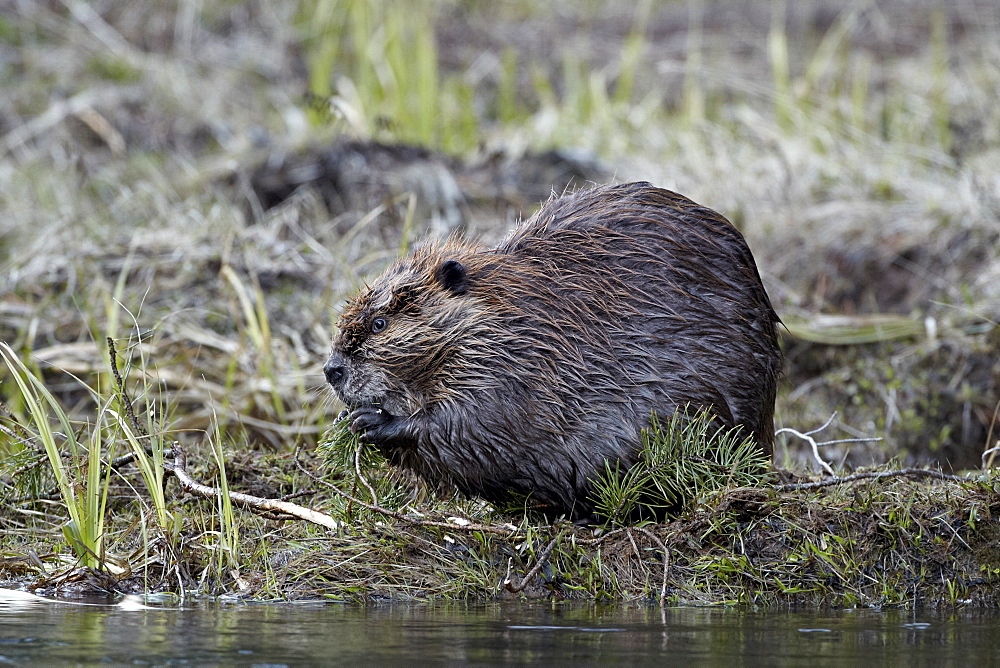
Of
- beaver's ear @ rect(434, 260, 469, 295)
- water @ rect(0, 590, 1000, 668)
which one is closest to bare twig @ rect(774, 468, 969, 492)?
water @ rect(0, 590, 1000, 668)

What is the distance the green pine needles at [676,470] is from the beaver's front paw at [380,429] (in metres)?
0.51

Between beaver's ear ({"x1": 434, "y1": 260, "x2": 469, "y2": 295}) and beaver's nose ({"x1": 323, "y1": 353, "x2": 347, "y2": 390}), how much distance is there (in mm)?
340

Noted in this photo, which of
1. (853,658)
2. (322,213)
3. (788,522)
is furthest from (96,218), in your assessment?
(853,658)

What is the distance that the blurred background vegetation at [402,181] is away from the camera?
501 centimetres

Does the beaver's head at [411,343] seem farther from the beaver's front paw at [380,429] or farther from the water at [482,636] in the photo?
the water at [482,636]

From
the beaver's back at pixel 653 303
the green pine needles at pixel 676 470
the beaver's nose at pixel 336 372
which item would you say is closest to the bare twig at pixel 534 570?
the green pine needles at pixel 676 470

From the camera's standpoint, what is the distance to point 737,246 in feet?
11.3

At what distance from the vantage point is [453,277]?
10.9 feet

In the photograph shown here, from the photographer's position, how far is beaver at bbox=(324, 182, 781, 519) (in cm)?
314

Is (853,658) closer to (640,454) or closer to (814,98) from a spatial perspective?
(640,454)

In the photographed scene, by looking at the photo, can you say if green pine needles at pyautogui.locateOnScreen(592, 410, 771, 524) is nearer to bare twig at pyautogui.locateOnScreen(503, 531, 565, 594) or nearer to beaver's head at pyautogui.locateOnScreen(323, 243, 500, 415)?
bare twig at pyautogui.locateOnScreen(503, 531, 565, 594)

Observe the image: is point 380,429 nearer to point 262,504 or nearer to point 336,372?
point 336,372

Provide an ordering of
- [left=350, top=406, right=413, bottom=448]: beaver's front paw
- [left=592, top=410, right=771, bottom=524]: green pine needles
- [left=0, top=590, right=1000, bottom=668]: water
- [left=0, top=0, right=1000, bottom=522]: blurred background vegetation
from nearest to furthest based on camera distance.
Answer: [left=0, top=590, right=1000, bottom=668]: water < [left=592, top=410, right=771, bottom=524]: green pine needles < [left=350, top=406, right=413, bottom=448]: beaver's front paw < [left=0, top=0, right=1000, bottom=522]: blurred background vegetation

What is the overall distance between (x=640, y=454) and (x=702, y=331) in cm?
39
